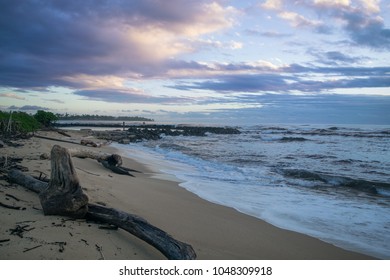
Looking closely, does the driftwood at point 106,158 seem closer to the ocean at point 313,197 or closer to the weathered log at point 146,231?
the ocean at point 313,197

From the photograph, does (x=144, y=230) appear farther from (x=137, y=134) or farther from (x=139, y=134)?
(x=139, y=134)

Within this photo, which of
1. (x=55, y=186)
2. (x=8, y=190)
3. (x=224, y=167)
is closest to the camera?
(x=55, y=186)

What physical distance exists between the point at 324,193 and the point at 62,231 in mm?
7614

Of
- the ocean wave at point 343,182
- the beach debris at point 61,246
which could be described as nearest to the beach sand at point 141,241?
the beach debris at point 61,246

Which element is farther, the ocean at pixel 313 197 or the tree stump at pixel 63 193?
the ocean at pixel 313 197

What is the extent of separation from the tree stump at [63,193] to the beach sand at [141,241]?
13 cm

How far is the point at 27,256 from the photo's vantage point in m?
3.18

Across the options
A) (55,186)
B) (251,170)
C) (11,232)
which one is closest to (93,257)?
(11,232)

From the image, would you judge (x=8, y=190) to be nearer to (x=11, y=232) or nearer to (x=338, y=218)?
(x=11, y=232)

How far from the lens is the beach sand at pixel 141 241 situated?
3.46 m

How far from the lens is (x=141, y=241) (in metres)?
3.96

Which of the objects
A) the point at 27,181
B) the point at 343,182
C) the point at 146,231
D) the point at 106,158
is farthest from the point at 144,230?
the point at 343,182

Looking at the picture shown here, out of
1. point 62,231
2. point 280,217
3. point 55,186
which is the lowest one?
point 280,217

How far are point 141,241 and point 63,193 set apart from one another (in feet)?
4.42
